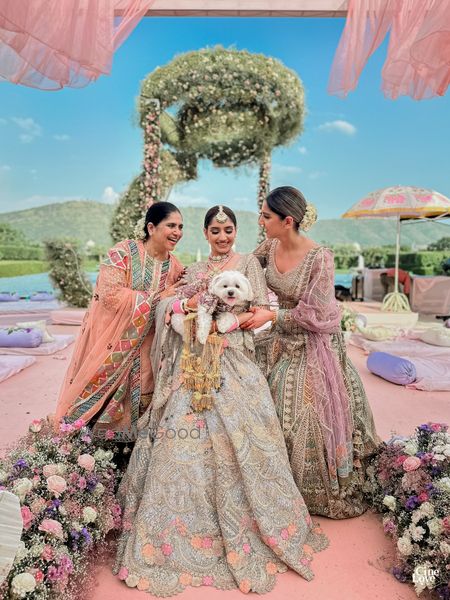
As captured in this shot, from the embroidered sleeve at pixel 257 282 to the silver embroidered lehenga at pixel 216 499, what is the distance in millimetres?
253

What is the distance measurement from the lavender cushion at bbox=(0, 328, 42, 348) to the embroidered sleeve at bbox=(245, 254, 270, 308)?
4.79 metres

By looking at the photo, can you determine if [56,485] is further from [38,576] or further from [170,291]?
[170,291]

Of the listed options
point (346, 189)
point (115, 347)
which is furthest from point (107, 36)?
point (346, 189)

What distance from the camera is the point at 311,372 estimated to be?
8.01 ft

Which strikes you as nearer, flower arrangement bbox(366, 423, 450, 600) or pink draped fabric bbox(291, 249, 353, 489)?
flower arrangement bbox(366, 423, 450, 600)

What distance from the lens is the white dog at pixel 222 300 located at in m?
2.12

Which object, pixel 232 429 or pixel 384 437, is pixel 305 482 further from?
pixel 384 437

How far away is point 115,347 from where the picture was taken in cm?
245

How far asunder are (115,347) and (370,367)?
382 centimetres

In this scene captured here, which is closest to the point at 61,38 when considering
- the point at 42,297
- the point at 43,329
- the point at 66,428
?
the point at 66,428

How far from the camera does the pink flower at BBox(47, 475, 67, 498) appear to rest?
1.94 metres

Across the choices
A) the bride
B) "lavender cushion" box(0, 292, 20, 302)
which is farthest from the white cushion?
"lavender cushion" box(0, 292, 20, 302)

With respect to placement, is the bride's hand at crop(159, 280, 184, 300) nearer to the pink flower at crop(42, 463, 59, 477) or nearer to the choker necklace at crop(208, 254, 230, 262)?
the choker necklace at crop(208, 254, 230, 262)

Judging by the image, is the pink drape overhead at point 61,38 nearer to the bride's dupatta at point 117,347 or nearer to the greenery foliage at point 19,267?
the bride's dupatta at point 117,347
